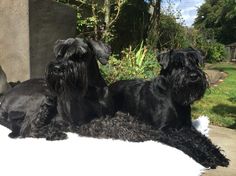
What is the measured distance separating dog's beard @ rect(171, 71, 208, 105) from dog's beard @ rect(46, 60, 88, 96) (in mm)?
849

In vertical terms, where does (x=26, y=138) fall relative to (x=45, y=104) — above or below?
below

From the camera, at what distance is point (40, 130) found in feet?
15.1

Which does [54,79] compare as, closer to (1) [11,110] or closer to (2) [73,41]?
(2) [73,41]

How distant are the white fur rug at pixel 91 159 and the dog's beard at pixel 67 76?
52 cm

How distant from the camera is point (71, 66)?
4.16 meters

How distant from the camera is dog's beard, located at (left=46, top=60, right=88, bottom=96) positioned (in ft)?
13.6

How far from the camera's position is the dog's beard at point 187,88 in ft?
14.0

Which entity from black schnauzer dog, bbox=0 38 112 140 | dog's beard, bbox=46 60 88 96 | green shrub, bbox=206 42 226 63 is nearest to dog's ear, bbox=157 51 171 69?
black schnauzer dog, bbox=0 38 112 140

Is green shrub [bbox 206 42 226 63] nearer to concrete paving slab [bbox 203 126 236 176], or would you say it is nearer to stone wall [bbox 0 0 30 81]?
stone wall [bbox 0 0 30 81]

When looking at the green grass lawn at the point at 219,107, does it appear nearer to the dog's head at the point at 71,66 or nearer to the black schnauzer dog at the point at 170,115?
the black schnauzer dog at the point at 170,115

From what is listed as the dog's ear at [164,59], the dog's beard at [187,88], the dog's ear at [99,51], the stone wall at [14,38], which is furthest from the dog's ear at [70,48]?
the stone wall at [14,38]

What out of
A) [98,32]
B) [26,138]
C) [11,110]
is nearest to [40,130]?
[26,138]

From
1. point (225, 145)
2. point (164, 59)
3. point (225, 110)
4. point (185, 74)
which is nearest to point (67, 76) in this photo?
point (164, 59)

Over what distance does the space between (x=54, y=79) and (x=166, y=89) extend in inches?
44.3
